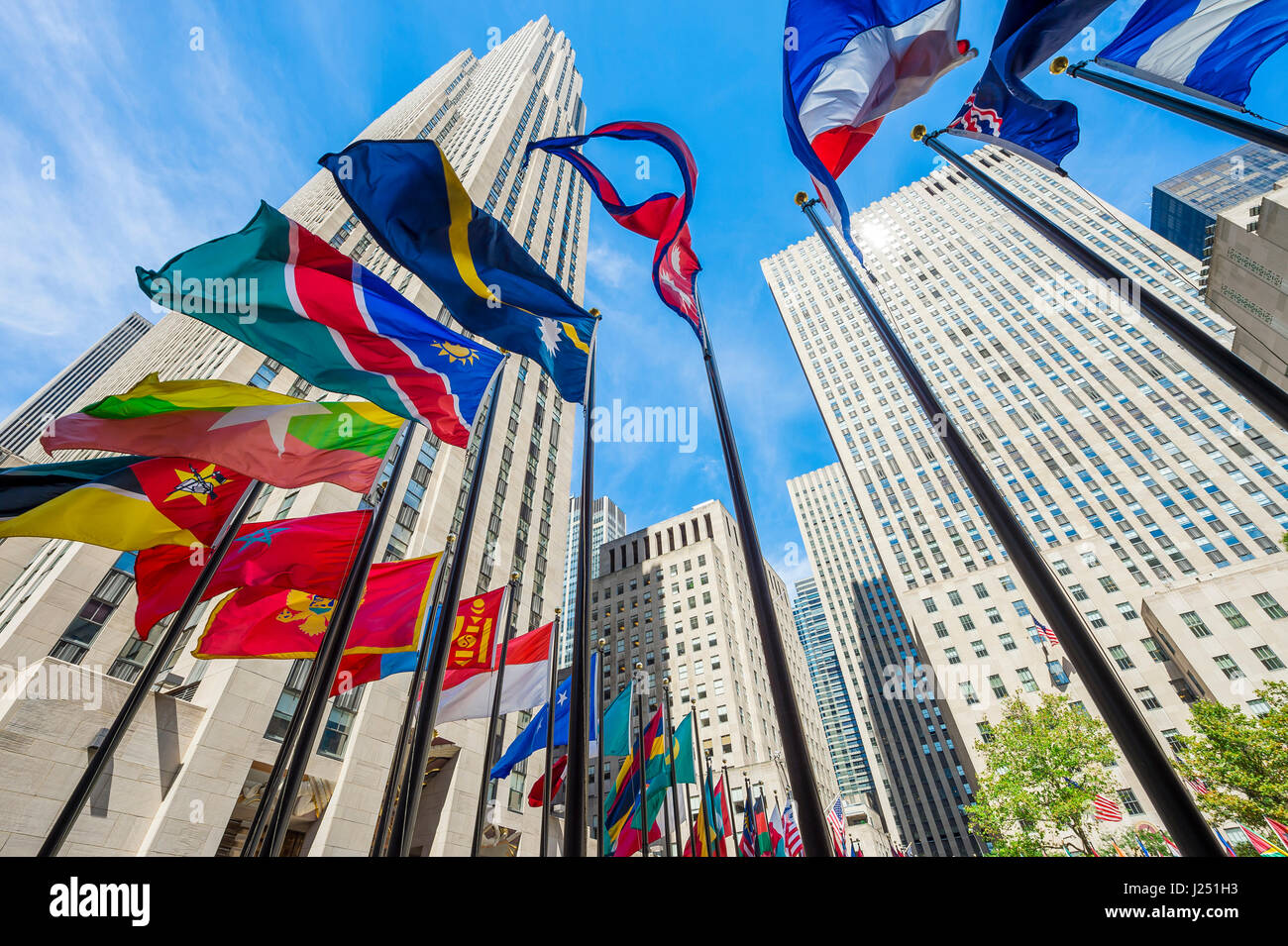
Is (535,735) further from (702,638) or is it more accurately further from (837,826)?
(702,638)

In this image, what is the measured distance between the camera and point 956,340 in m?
85.8

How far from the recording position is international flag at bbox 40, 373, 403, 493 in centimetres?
967

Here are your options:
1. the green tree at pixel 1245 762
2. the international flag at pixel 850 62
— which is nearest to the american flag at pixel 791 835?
the international flag at pixel 850 62

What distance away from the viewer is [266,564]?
12.2 metres

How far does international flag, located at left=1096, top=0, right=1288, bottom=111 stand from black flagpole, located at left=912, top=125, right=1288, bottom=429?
2700 mm

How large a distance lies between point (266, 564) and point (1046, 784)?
46429mm

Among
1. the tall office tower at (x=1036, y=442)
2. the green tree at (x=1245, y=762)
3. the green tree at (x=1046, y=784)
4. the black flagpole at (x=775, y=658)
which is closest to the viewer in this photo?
the black flagpole at (x=775, y=658)

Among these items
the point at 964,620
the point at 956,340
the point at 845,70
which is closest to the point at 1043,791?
the point at 964,620

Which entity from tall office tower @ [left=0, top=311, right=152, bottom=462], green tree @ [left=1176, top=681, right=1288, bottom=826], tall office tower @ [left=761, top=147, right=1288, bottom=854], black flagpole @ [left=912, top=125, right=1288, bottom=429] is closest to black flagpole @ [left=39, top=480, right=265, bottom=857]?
black flagpole @ [left=912, top=125, right=1288, bottom=429]

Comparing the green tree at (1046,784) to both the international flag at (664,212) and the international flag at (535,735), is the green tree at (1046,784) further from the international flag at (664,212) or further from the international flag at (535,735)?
the international flag at (664,212)

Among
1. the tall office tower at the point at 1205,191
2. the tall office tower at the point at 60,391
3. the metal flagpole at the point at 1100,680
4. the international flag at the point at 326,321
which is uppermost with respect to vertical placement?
the tall office tower at the point at 60,391

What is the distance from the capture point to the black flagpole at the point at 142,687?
8305 mm

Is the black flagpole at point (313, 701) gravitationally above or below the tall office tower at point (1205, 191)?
below

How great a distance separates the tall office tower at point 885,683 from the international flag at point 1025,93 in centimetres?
6006
